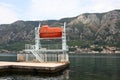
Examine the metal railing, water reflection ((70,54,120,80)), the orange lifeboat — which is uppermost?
the orange lifeboat

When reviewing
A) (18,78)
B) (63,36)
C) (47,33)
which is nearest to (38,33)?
(47,33)

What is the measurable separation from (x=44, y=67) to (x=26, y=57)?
1653 centimetres

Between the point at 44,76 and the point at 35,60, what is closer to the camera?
the point at 44,76

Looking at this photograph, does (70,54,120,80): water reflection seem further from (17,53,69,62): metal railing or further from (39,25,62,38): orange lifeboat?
(39,25,62,38): orange lifeboat

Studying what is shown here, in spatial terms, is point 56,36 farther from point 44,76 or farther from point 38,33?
point 44,76

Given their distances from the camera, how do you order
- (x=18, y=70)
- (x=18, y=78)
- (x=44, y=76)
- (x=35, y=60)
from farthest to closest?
(x=35, y=60) → (x=18, y=70) → (x=44, y=76) → (x=18, y=78)

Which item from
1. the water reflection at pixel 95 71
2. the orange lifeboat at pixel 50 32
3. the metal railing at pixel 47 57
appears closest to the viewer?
the water reflection at pixel 95 71

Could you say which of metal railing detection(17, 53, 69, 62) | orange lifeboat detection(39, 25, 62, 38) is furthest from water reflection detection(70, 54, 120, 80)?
orange lifeboat detection(39, 25, 62, 38)

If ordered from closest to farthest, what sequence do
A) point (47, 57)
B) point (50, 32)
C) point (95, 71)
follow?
point (95, 71) → point (47, 57) → point (50, 32)

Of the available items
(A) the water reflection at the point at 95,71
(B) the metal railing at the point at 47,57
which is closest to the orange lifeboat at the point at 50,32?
(B) the metal railing at the point at 47,57

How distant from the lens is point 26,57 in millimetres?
60250

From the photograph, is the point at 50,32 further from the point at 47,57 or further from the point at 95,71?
the point at 95,71

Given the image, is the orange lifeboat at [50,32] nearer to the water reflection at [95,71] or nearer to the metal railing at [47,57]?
the metal railing at [47,57]

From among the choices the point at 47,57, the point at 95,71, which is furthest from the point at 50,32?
the point at 95,71
